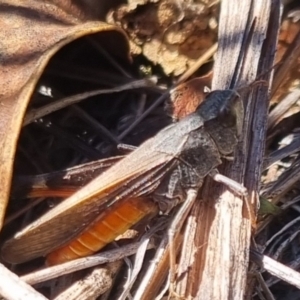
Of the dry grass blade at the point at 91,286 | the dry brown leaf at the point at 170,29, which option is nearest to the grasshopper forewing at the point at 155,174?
the dry grass blade at the point at 91,286

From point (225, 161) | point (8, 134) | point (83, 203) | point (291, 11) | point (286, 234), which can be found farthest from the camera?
point (291, 11)

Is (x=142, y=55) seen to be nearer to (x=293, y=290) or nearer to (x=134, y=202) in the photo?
(x=134, y=202)

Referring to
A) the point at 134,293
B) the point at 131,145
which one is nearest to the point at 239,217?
the point at 134,293

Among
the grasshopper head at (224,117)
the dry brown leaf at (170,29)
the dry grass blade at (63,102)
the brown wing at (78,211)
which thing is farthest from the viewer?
the dry brown leaf at (170,29)

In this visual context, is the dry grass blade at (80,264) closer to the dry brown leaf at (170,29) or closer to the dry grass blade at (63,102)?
the dry grass blade at (63,102)

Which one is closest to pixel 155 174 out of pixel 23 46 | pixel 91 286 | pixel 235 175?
pixel 235 175

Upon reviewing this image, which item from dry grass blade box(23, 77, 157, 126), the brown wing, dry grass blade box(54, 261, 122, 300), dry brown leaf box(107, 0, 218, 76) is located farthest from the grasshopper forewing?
dry brown leaf box(107, 0, 218, 76)
